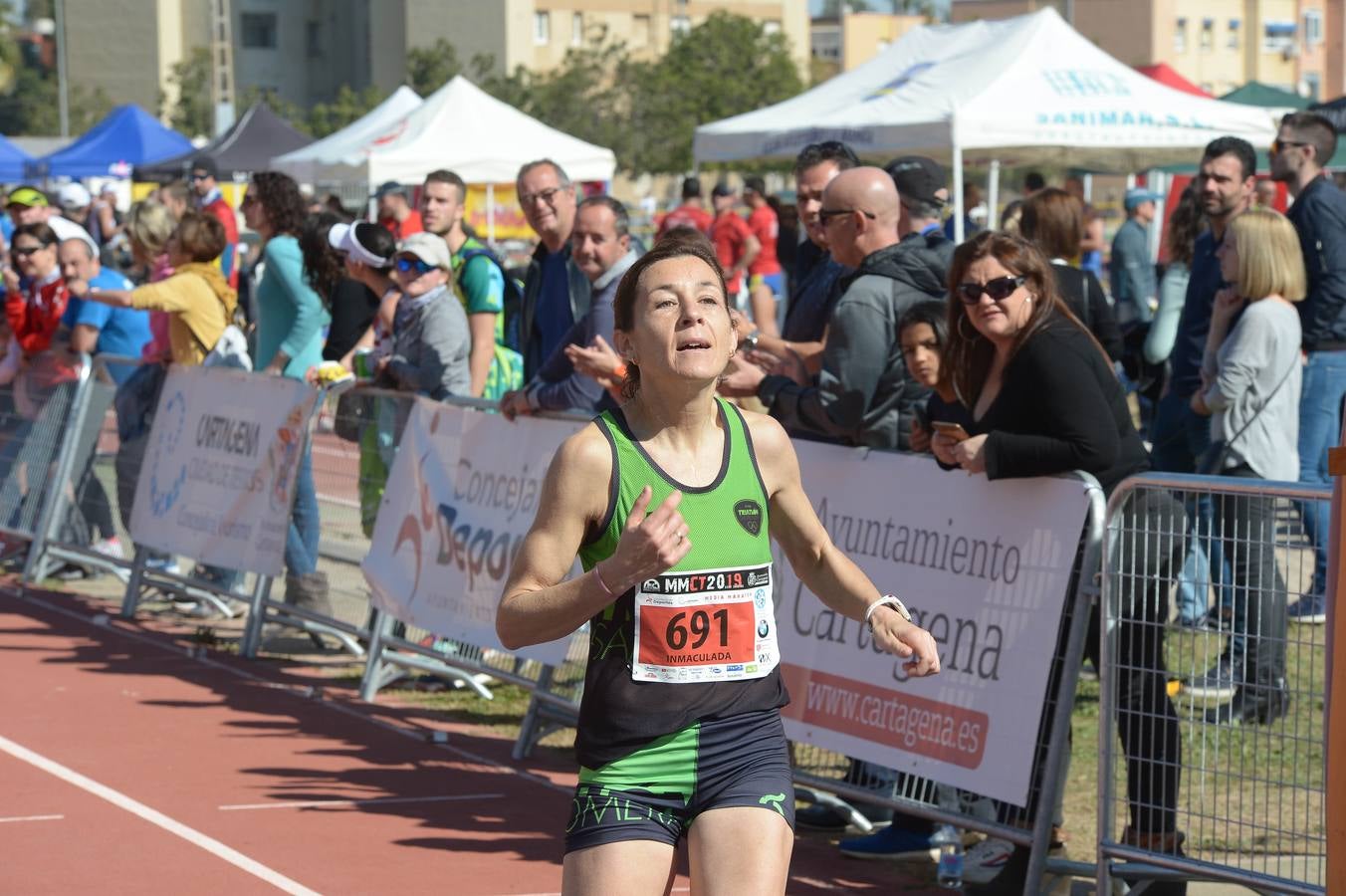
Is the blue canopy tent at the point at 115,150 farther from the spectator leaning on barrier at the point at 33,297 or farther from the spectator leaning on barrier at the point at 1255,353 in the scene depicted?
the spectator leaning on barrier at the point at 1255,353

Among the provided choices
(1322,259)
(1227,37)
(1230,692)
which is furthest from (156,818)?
(1227,37)

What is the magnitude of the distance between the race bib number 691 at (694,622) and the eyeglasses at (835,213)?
9.65ft

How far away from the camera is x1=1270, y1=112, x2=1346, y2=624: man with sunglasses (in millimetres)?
8867

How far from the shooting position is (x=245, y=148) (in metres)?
30.5

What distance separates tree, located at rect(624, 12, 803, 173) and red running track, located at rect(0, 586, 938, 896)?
6312 centimetres

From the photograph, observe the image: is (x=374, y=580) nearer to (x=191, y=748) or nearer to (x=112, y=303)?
(x=191, y=748)

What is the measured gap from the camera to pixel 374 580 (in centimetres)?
885

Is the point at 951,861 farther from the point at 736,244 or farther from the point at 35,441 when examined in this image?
the point at 736,244

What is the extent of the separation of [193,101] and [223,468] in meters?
79.5

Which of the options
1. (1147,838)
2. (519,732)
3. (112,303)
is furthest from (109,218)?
(1147,838)

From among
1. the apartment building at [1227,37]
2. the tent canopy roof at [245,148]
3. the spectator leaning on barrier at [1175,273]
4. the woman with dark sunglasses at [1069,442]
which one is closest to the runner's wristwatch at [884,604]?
the woman with dark sunglasses at [1069,442]

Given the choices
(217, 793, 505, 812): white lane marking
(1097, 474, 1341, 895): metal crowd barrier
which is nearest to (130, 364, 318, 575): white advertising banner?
(217, 793, 505, 812): white lane marking

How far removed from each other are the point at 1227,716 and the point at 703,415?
6.80 ft

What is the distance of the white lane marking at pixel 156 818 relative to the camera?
6.09 meters
